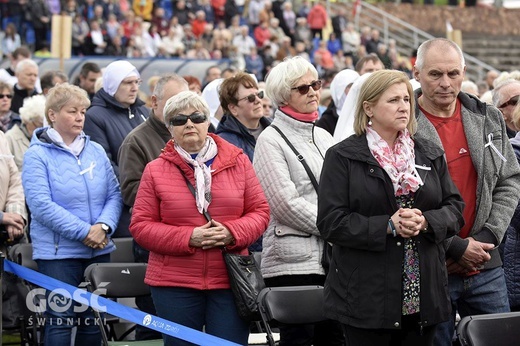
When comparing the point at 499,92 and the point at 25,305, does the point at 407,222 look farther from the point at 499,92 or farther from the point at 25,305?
the point at 25,305

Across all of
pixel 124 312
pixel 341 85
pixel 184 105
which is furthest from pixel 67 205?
pixel 341 85

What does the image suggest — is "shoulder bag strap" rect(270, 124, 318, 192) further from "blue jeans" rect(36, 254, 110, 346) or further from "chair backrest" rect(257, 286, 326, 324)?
"blue jeans" rect(36, 254, 110, 346)

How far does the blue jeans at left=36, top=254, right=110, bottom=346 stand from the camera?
727 cm

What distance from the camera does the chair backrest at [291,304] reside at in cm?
629

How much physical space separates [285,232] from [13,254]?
2.33 metres

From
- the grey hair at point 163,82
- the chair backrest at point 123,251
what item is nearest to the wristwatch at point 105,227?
the chair backrest at point 123,251

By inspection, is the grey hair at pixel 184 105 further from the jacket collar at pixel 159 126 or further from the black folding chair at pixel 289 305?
the jacket collar at pixel 159 126

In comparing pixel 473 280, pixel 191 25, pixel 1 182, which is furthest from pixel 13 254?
pixel 191 25

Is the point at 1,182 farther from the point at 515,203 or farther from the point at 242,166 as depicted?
the point at 515,203

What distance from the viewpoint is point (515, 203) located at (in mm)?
5875

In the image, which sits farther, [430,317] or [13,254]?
[13,254]

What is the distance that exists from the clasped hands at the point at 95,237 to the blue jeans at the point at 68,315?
0.17m

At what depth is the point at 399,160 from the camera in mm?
5367

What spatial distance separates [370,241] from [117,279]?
2.46 m
